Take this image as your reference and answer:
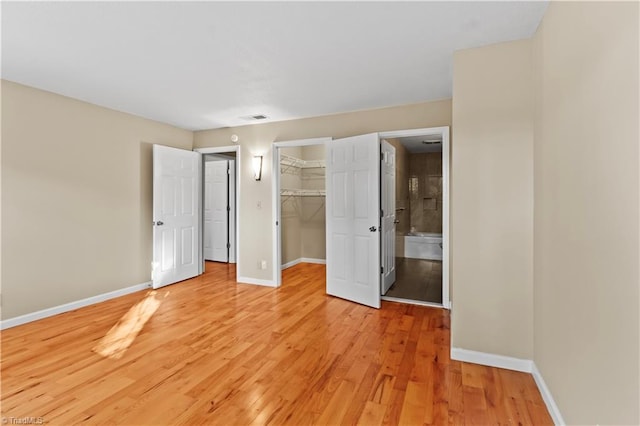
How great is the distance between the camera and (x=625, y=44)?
3.73 feet

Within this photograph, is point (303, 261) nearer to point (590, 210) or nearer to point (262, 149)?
point (262, 149)

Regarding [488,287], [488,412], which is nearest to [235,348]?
[488,412]

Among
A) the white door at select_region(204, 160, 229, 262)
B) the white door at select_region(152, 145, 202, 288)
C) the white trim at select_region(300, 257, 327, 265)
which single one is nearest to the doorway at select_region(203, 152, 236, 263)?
the white door at select_region(204, 160, 229, 262)

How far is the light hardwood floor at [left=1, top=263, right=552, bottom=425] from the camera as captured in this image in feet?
6.22

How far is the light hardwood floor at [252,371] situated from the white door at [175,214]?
108 centimetres

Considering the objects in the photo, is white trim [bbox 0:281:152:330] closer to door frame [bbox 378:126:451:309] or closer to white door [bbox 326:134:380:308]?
white door [bbox 326:134:380:308]

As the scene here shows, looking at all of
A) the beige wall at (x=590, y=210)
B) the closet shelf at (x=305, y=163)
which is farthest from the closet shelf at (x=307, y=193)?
the beige wall at (x=590, y=210)

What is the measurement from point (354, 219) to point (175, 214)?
9.26ft

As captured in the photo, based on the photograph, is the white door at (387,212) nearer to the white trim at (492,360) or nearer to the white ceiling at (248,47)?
the white ceiling at (248,47)

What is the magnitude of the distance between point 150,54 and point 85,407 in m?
2.58

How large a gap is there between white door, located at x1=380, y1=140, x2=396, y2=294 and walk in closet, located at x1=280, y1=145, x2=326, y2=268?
1.94m

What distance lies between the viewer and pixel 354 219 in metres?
4.08

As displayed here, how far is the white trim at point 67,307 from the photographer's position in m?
3.20

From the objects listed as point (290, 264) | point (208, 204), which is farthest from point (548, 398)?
point (208, 204)
